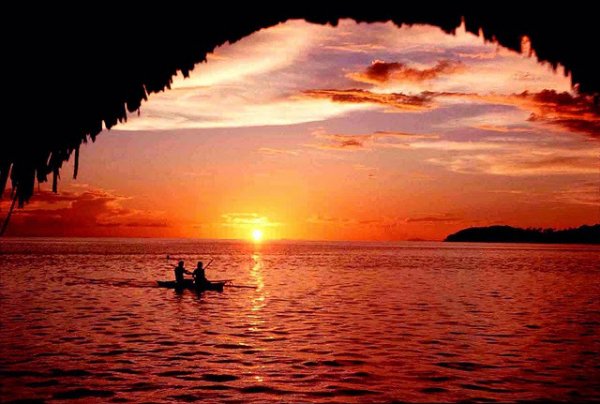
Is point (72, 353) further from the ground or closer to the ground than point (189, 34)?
closer to the ground

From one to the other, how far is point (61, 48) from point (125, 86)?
2.67ft

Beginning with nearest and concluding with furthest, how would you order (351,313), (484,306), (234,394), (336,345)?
1. (234,394)
2. (336,345)
3. (351,313)
4. (484,306)

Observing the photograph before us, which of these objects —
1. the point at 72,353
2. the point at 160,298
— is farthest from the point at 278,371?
the point at 160,298

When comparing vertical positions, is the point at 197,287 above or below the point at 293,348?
above

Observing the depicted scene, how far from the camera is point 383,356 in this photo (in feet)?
69.1

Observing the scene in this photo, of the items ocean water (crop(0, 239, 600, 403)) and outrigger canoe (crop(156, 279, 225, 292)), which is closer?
ocean water (crop(0, 239, 600, 403))

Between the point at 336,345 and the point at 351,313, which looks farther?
the point at 351,313

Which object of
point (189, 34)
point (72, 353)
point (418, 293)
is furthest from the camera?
point (418, 293)

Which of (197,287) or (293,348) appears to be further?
(197,287)

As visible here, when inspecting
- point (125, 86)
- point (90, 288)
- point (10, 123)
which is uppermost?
point (125, 86)

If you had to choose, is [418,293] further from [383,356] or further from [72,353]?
[72,353]

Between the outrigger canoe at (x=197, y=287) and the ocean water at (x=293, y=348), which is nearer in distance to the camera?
the ocean water at (x=293, y=348)

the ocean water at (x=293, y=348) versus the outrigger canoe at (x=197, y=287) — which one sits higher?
the outrigger canoe at (x=197, y=287)

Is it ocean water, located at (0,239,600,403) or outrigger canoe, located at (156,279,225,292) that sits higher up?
outrigger canoe, located at (156,279,225,292)
